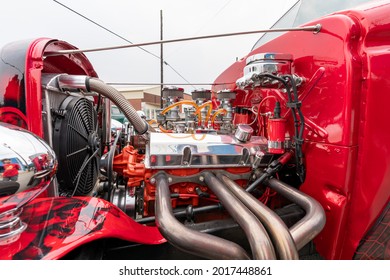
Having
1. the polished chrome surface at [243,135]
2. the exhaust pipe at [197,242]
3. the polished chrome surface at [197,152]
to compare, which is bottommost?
the exhaust pipe at [197,242]

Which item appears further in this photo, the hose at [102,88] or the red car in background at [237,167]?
the hose at [102,88]

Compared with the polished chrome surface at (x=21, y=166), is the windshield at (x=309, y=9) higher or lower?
higher

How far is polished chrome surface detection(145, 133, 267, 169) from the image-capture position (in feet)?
4.29

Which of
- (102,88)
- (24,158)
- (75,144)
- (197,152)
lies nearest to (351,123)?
(197,152)

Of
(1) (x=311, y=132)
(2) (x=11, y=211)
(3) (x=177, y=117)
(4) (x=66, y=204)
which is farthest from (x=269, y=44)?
(2) (x=11, y=211)

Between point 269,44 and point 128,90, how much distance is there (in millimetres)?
19208

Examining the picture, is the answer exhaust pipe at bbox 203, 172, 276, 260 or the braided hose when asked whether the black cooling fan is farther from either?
exhaust pipe at bbox 203, 172, 276, 260

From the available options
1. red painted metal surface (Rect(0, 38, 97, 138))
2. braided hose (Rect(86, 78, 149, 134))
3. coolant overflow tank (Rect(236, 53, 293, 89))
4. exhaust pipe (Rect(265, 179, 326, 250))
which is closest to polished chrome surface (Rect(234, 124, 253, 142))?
coolant overflow tank (Rect(236, 53, 293, 89))

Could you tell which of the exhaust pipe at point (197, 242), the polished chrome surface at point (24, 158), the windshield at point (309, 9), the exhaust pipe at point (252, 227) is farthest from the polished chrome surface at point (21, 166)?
the windshield at point (309, 9)

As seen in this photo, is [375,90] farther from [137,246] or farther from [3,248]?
[3,248]

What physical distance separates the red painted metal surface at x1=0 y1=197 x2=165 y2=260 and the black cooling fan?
14.9 inches

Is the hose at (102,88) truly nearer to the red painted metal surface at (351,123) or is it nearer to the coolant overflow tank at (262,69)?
the coolant overflow tank at (262,69)

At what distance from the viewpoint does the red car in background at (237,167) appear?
2.64 feet

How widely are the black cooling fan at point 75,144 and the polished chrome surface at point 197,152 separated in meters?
0.52
